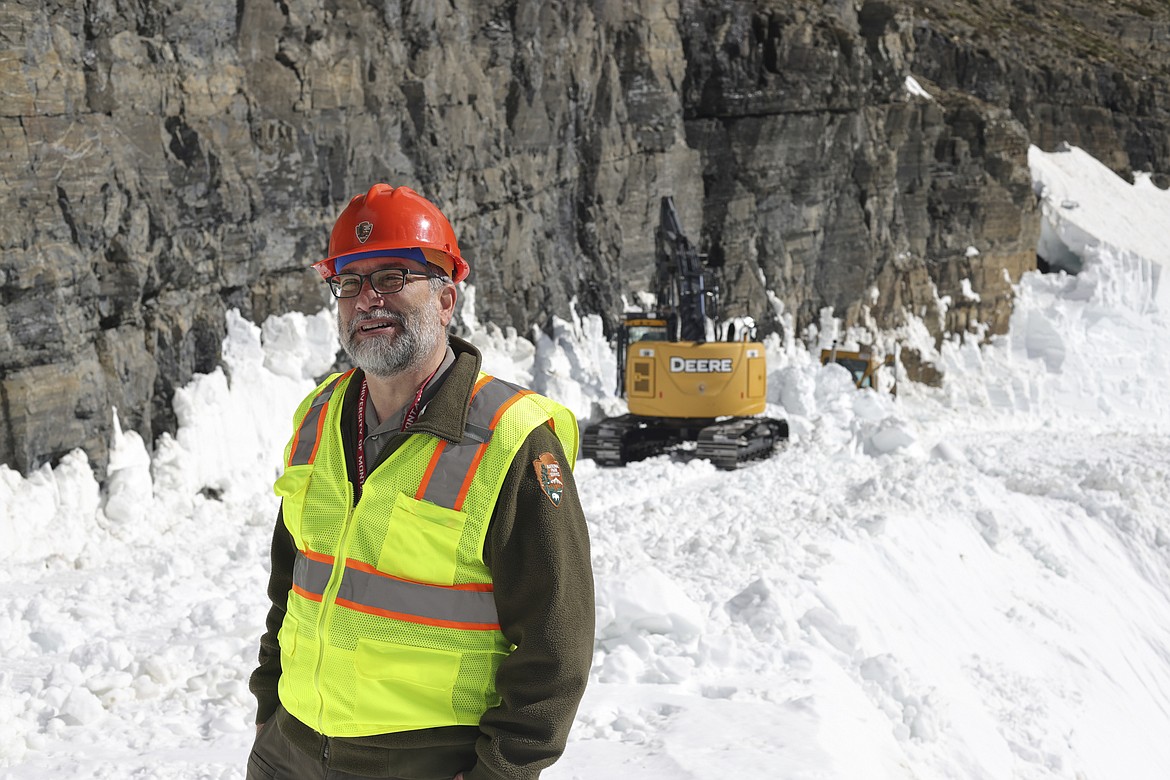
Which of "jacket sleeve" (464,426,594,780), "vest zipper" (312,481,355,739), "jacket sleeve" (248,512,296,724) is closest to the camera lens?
"jacket sleeve" (464,426,594,780)

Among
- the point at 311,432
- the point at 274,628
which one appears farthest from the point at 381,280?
the point at 274,628

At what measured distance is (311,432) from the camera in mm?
2822

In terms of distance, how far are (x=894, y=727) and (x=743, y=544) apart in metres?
2.90

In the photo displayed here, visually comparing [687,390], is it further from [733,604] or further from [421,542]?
[421,542]

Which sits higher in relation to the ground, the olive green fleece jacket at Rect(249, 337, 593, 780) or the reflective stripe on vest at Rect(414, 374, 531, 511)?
the reflective stripe on vest at Rect(414, 374, 531, 511)

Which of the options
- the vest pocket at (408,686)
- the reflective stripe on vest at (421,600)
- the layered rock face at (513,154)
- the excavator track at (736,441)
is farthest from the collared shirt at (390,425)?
the excavator track at (736,441)

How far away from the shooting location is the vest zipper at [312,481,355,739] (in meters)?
2.54

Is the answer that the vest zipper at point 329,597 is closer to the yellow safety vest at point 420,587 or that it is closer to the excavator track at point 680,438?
the yellow safety vest at point 420,587

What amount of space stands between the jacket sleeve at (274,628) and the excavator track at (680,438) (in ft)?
41.9

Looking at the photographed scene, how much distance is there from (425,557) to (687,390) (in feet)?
47.7

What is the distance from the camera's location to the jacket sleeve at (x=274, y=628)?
2996 millimetres

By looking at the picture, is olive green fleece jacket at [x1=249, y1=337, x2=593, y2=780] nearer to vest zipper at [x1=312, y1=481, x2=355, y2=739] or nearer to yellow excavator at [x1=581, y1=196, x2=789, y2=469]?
vest zipper at [x1=312, y1=481, x2=355, y2=739]

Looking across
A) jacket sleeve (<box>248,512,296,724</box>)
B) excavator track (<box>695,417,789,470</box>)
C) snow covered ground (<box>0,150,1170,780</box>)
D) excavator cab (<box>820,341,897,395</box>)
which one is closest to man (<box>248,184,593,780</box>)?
jacket sleeve (<box>248,512,296,724</box>)

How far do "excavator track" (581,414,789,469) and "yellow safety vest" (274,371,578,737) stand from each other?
43.3ft
